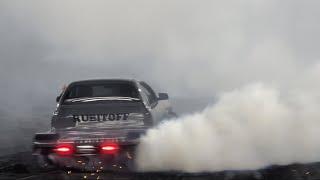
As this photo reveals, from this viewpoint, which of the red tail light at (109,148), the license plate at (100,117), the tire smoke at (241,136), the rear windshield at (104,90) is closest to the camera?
the red tail light at (109,148)

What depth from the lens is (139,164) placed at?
8.64m

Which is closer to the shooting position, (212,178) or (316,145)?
(212,178)

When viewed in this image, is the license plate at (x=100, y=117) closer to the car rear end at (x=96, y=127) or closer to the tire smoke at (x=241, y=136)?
the car rear end at (x=96, y=127)

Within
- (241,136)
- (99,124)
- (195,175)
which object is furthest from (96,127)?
(241,136)

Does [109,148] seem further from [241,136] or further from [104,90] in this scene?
[104,90]

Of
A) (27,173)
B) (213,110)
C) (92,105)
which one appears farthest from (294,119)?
(27,173)

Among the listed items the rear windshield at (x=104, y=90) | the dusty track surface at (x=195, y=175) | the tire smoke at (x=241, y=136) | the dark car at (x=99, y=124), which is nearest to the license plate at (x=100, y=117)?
the dark car at (x=99, y=124)

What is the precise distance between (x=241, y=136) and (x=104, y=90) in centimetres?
311

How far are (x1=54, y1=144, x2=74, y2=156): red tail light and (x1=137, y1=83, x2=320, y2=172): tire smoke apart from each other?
970 mm

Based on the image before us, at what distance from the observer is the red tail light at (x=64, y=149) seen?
855 centimetres

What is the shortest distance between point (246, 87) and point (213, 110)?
0.89 metres

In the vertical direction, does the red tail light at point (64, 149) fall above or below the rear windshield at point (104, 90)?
below

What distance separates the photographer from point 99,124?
9.84m

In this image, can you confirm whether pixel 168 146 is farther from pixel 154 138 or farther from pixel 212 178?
pixel 212 178
